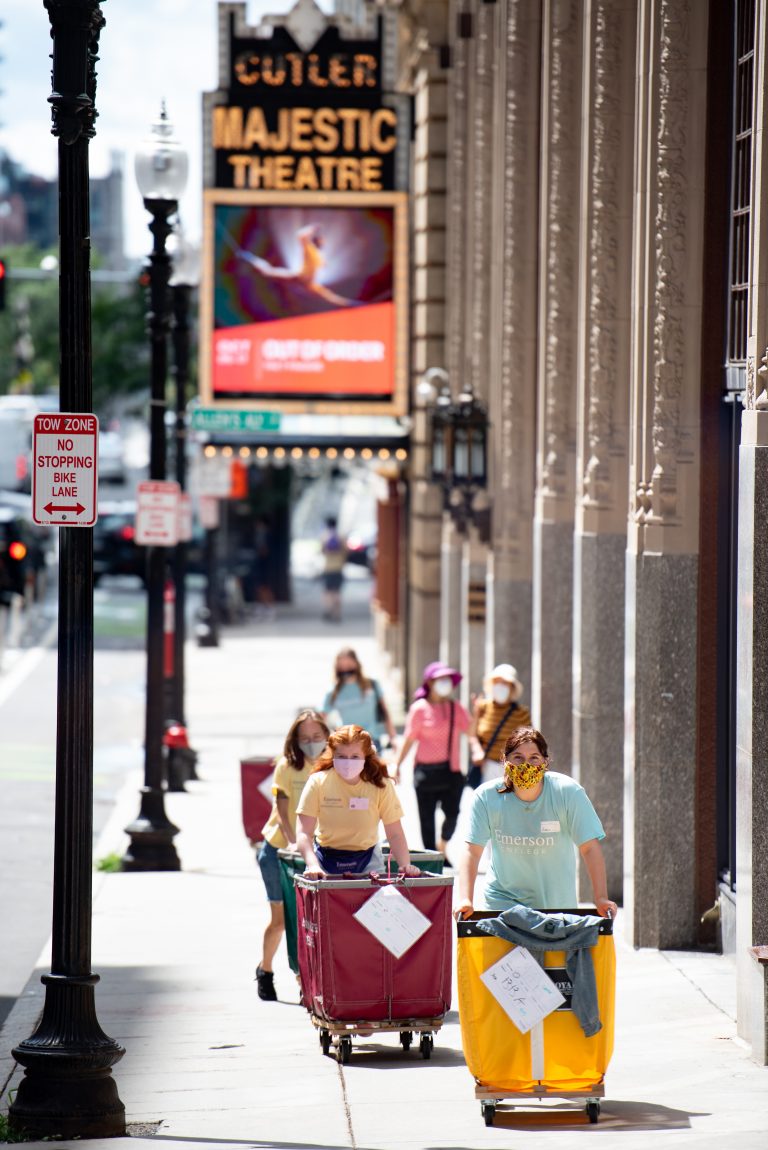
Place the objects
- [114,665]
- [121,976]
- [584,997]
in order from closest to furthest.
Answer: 1. [584,997]
2. [121,976]
3. [114,665]

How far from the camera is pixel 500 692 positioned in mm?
15844

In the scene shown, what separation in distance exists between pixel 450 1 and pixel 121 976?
17568 mm

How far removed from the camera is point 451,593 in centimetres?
2605

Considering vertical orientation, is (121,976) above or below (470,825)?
below

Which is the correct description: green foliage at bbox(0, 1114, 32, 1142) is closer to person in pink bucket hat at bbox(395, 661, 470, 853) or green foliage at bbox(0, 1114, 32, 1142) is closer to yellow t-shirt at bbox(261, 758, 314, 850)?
yellow t-shirt at bbox(261, 758, 314, 850)

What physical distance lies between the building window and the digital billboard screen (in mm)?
13496

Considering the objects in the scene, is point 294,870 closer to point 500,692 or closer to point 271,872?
point 271,872

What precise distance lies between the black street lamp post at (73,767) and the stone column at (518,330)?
36.0 feet

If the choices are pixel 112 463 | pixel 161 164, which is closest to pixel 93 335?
pixel 112 463

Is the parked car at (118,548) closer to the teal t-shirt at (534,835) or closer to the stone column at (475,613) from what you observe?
the stone column at (475,613)

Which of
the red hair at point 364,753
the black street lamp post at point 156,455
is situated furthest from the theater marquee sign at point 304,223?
the red hair at point 364,753

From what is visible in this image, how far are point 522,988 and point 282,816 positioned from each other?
3.14 meters

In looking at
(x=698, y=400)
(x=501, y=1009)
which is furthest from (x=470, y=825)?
(x=698, y=400)

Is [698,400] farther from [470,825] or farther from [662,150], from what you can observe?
[470,825]
